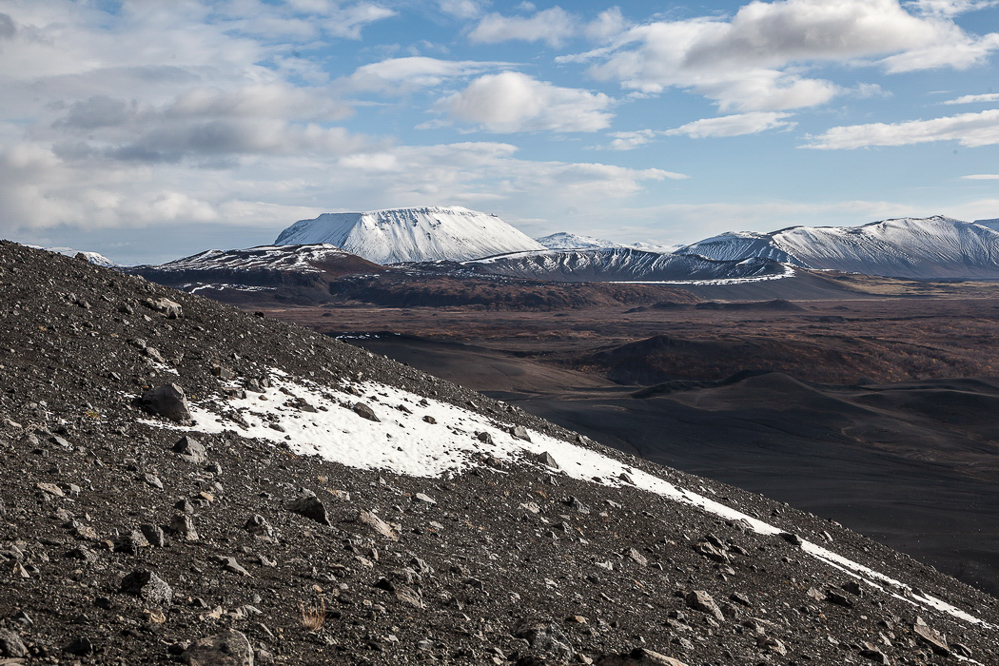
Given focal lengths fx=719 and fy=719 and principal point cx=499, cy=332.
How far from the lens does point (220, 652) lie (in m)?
6.17

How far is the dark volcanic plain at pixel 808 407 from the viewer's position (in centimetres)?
3259

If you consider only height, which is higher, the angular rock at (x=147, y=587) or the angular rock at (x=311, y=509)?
the angular rock at (x=147, y=587)

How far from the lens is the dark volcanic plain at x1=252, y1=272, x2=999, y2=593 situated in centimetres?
3259

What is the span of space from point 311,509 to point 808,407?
4966 centimetres

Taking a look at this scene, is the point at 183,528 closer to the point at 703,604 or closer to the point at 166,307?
the point at 703,604

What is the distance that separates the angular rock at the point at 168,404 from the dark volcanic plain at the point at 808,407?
83.5 ft

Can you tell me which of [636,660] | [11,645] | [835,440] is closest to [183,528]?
[11,645]

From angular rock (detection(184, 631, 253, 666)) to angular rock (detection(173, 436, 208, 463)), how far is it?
6.29 m

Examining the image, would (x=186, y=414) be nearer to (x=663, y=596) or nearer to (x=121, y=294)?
(x=121, y=294)

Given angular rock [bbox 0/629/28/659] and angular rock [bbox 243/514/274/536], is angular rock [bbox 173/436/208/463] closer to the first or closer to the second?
angular rock [bbox 243/514/274/536]


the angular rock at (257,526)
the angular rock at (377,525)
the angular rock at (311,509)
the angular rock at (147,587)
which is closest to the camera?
the angular rock at (147,587)

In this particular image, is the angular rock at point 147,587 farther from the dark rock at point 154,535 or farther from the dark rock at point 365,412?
the dark rock at point 365,412

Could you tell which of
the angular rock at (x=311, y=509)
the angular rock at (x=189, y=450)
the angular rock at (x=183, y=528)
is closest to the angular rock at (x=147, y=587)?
the angular rock at (x=183, y=528)

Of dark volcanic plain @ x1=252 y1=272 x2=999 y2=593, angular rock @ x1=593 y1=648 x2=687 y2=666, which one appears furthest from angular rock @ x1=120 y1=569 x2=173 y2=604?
dark volcanic plain @ x1=252 y1=272 x2=999 y2=593
